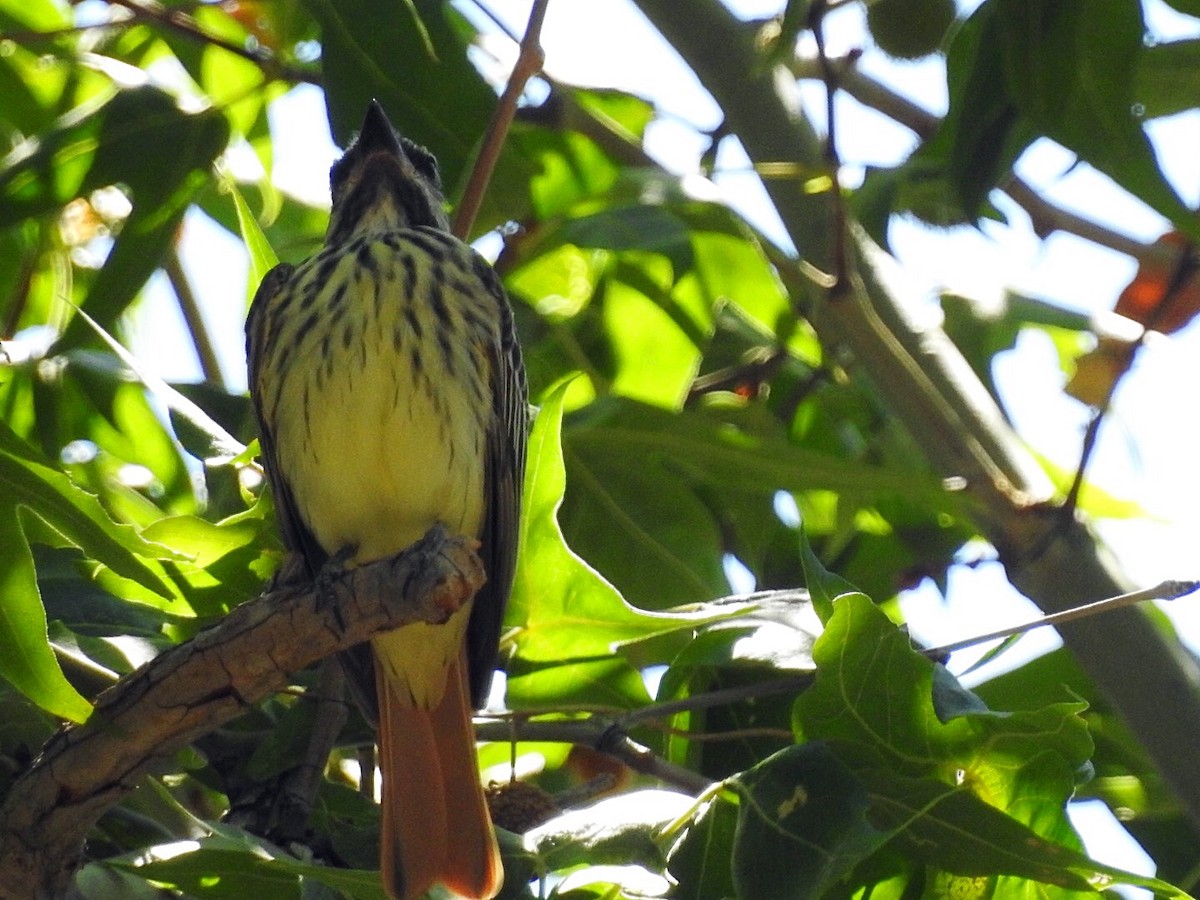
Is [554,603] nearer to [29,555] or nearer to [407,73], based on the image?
[29,555]

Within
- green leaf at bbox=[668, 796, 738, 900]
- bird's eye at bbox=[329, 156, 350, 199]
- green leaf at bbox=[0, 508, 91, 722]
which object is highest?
bird's eye at bbox=[329, 156, 350, 199]

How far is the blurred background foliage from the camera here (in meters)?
2.46

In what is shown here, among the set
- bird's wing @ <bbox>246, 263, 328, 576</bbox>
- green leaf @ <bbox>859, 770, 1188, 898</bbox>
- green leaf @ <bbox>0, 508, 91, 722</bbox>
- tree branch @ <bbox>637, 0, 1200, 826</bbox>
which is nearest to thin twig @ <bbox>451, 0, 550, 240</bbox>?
tree branch @ <bbox>637, 0, 1200, 826</bbox>

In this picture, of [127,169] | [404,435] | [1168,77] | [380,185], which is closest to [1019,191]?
[1168,77]

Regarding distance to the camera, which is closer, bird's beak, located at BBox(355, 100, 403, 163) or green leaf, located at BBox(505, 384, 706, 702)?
green leaf, located at BBox(505, 384, 706, 702)

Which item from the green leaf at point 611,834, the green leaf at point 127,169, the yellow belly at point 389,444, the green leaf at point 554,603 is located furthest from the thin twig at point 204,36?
the green leaf at point 611,834

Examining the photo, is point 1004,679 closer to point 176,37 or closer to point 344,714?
point 344,714

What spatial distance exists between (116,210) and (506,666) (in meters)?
1.77

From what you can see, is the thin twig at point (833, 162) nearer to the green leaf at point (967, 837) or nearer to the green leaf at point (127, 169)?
the green leaf at point (967, 837)

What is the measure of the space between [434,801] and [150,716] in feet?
2.53

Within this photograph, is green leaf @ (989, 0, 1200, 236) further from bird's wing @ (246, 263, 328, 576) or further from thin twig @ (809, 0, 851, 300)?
bird's wing @ (246, 263, 328, 576)

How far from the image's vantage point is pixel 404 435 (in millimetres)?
3289

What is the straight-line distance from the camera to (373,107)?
3586mm

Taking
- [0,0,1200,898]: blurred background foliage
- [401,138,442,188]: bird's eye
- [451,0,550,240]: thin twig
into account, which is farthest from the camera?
[401,138,442,188]: bird's eye
